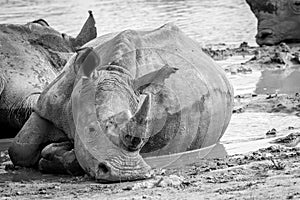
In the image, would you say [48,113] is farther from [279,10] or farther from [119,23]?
[119,23]

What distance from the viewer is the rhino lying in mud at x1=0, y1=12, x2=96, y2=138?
993 centimetres

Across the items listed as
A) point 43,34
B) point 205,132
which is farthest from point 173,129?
point 43,34

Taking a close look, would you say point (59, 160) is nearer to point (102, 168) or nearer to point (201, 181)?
point (102, 168)

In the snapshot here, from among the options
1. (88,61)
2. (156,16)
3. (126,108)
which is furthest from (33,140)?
(156,16)

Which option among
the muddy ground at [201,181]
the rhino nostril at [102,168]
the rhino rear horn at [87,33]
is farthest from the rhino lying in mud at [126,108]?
the rhino rear horn at [87,33]

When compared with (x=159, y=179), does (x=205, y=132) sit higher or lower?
lower

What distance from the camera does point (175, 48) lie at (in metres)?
8.55

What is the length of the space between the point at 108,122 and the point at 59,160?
43.4 inches

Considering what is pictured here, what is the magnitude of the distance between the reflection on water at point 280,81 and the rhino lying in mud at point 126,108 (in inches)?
101

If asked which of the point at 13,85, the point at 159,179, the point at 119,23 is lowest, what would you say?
the point at 119,23

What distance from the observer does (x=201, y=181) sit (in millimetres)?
6684

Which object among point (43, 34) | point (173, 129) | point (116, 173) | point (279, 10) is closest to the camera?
point (116, 173)

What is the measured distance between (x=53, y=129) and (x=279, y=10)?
8.18 metres

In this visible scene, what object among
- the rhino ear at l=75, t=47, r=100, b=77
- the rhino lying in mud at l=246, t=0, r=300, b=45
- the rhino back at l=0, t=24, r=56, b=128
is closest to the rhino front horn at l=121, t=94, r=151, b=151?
the rhino ear at l=75, t=47, r=100, b=77
